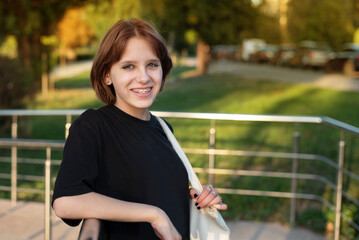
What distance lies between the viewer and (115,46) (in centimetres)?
158

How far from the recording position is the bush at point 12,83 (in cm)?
918

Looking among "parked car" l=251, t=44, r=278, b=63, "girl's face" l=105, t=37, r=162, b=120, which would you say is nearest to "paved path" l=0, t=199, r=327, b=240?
"girl's face" l=105, t=37, r=162, b=120

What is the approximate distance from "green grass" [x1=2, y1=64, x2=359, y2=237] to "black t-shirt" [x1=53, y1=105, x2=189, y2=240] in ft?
11.8

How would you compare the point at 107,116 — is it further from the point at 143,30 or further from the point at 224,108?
the point at 224,108

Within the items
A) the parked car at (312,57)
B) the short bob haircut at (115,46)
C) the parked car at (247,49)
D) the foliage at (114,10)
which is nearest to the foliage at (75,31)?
the parked car at (247,49)

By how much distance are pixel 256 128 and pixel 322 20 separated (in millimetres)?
32087

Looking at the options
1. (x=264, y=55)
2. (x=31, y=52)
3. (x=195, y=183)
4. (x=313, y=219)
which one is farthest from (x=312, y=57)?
(x=195, y=183)

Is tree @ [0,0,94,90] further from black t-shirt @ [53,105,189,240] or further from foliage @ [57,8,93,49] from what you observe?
foliage @ [57,8,93,49]

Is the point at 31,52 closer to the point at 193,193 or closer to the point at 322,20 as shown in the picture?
the point at 193,193

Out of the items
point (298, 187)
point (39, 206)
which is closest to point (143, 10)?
point (298, 187)

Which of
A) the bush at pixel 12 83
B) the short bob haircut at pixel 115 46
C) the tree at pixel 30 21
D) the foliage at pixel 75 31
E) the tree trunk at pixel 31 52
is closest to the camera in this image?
the short bob haircut at pixel 115 46

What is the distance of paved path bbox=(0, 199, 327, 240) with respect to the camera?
4617mm

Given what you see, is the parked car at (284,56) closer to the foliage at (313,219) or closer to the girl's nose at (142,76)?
the foliage at (313,219)

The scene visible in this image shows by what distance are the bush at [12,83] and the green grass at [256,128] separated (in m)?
0.69
